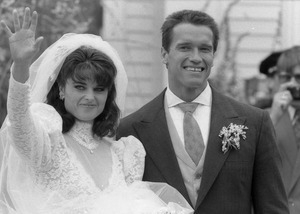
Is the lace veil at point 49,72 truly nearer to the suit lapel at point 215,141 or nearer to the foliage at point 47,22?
the suit lapel at point 215,141

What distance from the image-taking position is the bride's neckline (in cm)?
630

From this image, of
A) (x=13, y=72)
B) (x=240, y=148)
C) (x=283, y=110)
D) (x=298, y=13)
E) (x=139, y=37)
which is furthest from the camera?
(x=298, y=13)

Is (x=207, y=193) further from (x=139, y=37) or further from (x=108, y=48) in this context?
(x=139, y=37)

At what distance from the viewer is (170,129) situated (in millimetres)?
6758

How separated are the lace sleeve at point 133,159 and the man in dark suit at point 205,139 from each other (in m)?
0.12

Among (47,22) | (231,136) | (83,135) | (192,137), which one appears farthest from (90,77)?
(47,22)

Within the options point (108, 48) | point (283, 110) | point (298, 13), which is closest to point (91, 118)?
point (108, 48)

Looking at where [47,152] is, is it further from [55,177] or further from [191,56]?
[191,56]

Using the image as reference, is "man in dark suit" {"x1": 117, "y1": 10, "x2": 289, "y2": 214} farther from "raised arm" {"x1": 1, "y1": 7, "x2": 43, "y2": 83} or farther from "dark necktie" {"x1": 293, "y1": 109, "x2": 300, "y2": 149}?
"dark necktie" {"x1": 293, "y1": 109, "x2": 300, "y2": 149}

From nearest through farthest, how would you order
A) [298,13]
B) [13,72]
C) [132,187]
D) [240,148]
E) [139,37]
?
[13,72] < [132,187] < [240,148] < [139,37] < [298,13]

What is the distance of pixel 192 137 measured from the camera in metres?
6.68

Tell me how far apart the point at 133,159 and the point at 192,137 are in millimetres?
443

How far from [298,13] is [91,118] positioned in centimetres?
1014

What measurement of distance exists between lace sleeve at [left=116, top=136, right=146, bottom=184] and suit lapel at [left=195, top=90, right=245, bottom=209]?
38cm
